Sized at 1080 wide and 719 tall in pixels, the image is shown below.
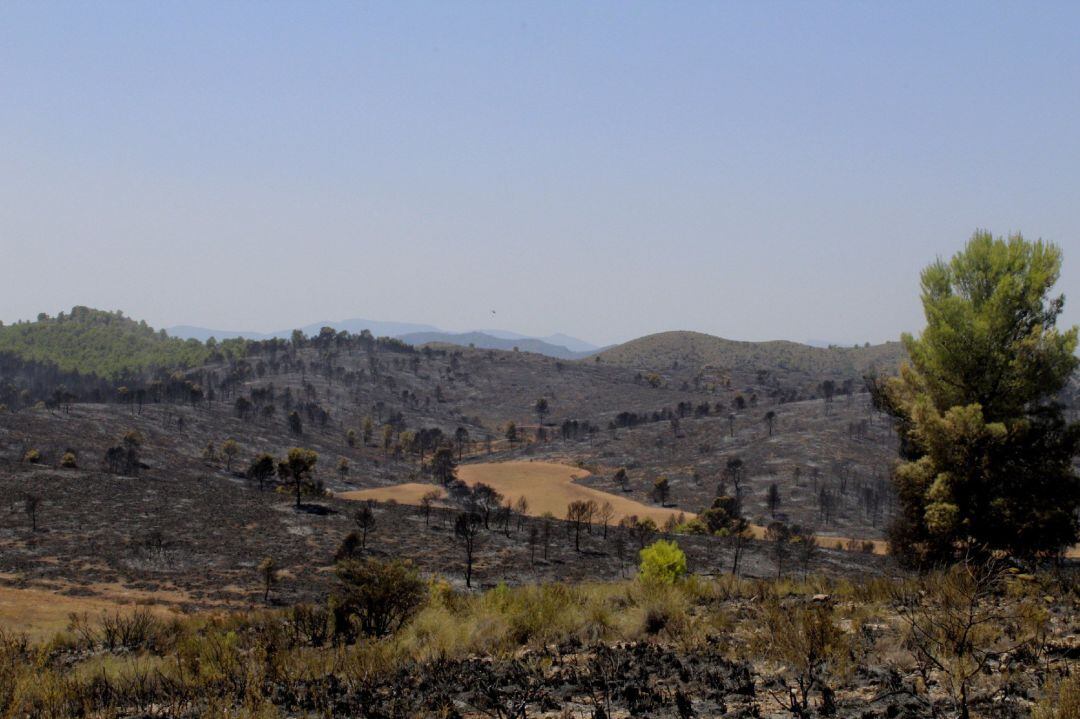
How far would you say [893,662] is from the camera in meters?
7.68

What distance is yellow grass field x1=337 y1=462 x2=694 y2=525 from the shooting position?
7883 cm

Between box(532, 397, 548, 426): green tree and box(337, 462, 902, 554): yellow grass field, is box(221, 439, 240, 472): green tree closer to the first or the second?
box(337, 462, 902, 554): yellow grass field

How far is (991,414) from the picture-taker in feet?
65.3

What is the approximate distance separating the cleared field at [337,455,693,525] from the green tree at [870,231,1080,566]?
52735 mm

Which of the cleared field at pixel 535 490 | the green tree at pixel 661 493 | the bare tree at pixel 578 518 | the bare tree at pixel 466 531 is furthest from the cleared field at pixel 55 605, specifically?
the green tree at pixel 661 493

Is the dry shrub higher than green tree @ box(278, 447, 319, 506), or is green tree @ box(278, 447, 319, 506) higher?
the dry shrub

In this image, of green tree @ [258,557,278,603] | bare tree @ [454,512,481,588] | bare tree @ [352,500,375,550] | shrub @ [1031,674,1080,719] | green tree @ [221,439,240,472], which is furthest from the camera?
green tree @ [221,439,240,472]

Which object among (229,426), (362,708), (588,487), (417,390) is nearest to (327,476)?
(229,426)

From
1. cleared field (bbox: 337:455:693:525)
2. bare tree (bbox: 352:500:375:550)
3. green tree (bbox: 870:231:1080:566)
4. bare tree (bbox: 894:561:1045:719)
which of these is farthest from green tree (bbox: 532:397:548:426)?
bare tree (bbox: 894:561:1045:719)

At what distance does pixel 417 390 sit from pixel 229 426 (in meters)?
66.9

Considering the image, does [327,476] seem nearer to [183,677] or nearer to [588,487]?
[588,487]

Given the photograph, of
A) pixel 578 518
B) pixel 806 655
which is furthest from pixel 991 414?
pixel 578 518

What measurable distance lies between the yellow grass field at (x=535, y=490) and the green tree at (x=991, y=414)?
52482mm

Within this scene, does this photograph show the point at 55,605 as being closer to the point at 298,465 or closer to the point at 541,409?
the point at 298,465
